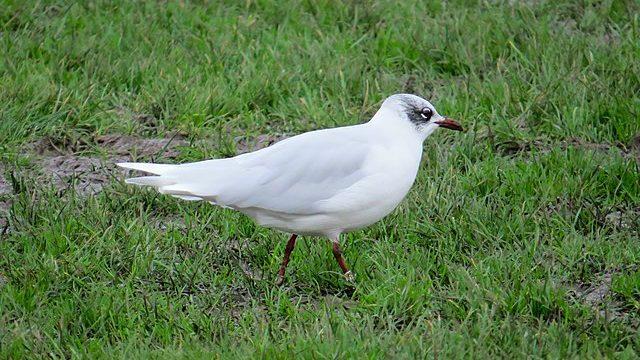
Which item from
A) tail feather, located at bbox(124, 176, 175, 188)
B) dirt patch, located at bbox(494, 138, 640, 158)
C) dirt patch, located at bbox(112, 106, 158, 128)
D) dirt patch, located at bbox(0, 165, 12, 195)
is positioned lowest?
dirt patch, located at bbox(0, 165, 12, 195)

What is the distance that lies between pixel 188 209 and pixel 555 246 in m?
1.77

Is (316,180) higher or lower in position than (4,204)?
higher

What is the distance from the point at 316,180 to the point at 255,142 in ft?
5.69

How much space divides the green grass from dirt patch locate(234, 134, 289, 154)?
0.15 ft

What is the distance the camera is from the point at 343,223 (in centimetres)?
515

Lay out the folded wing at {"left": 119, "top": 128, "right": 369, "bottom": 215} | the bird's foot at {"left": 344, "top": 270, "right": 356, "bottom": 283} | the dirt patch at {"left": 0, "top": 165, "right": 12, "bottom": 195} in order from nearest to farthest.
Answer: the folded wing at {"left": 119, "top": 128, "right": 369, "bottom": 215}
the bird's foot at {"left": 344, "top": 270, "right": 356, "bottom": 283}
the dirt patch at {"left": 0, "top": 165, "right": 12, "bottom": 195}

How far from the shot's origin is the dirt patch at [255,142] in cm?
678

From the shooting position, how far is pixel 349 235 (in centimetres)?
577

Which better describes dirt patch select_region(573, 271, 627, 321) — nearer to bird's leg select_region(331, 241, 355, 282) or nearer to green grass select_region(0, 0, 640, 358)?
green grass select_region(0, 0, 640, 358)

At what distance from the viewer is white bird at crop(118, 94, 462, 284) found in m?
5.09

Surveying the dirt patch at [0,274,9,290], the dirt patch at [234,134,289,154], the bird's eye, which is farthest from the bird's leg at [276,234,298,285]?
the dirt patch at [234,134,289,154]

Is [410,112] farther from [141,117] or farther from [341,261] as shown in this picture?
[141,117]

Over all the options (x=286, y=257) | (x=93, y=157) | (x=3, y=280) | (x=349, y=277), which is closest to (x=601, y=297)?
(x=349, y=277)

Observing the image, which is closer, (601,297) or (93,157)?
(601,297)
